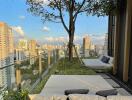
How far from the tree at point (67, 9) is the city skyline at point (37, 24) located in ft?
0.99

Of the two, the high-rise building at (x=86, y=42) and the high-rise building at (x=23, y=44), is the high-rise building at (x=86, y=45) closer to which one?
the high-rise building at (x=86, y=42)

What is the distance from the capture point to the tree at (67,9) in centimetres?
1081

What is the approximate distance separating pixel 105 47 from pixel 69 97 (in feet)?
35.3

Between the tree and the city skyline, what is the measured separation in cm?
30

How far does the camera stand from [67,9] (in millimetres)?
11039

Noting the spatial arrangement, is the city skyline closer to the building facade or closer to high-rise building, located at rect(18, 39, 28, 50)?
high-rise building, located at rect(18, 39, 28, 50)

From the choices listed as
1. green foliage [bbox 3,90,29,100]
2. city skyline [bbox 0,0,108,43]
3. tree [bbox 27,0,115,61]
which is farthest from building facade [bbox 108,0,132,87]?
green foliage [bbox 3,90,29,100]

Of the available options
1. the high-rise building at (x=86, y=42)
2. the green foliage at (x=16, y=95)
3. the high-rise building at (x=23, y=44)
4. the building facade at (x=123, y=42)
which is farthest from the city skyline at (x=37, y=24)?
the green foliage at (x=16, y=95)

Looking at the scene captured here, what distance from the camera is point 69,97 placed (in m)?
3.34

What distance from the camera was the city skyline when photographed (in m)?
11.4

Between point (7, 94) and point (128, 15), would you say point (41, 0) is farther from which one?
point (7, 94)

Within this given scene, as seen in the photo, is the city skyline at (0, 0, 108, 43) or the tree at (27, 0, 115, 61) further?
the city skyline at (0, 0, 108, 43)

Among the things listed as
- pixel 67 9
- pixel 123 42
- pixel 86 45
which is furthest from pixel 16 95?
pixel 86 45

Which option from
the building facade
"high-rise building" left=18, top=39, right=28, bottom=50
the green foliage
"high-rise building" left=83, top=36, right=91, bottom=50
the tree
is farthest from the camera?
"high-rise building" left=83, top=36, right=91, bottom=50
